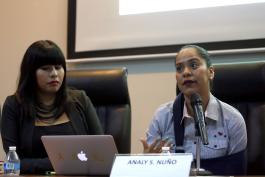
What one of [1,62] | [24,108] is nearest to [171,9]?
[24,108]

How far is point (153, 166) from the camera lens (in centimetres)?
105

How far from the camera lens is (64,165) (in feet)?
4.39

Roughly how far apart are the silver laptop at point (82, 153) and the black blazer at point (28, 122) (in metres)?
0.61

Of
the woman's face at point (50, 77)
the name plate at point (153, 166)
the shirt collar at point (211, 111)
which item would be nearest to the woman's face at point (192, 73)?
the shirt collar at point (211, 111)

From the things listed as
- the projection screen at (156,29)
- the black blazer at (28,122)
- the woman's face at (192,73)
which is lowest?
the black blazer at (28,122)

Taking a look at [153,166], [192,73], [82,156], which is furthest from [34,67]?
[153,166]

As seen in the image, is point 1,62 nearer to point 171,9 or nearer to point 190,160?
point 171,9

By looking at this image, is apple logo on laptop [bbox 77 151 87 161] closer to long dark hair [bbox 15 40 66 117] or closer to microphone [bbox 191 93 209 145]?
microphone [bbox 191 93 209 145]

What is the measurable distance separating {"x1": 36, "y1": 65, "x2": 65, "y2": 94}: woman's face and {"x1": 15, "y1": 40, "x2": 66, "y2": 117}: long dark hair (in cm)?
2

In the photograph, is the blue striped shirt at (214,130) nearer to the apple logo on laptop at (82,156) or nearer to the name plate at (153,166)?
the apple logo on laptop at (82,156)

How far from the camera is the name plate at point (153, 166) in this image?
1.02 metres

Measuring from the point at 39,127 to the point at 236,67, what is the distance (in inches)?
36.9

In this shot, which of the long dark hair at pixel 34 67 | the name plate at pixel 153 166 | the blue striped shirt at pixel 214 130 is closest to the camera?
the name plate at pixel 153 166

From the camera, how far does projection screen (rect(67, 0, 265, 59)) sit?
7.81 ft
